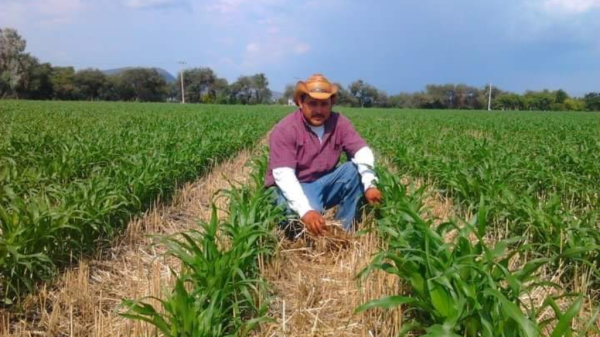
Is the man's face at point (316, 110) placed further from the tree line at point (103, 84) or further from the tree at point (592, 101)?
the tree at point (592, 101)

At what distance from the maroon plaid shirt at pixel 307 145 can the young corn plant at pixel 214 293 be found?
2.01 feet

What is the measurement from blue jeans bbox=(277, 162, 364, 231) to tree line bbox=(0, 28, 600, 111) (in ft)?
218

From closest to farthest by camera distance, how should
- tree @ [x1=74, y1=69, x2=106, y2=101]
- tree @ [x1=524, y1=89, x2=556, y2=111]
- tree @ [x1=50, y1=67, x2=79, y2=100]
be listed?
tree @ [x1=50, y1=67, x2=79, y2=100] → tree @ [x1=74, y1=69, x2=106, y2=101] → tree @ [x1=524, y1=89, x2=556, y2=111]

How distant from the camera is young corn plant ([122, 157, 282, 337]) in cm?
209

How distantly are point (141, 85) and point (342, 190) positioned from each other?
7938 cm

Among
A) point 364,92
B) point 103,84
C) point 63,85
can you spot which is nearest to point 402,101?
point 364,92

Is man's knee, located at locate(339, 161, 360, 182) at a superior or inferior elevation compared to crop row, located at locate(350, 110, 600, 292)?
superior

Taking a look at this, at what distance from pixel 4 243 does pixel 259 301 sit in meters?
1.67

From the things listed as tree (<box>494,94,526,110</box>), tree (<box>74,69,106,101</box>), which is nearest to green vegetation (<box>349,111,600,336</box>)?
tree (<box>74,69,106,101</box>)

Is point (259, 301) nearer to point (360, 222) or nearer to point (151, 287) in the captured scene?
point (151, 287)

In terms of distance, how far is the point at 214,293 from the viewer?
7.52 feet

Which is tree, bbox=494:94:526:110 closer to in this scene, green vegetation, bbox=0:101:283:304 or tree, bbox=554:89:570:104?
tree, bbox=554:89:570:104

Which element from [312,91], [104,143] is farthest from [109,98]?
[312,91]

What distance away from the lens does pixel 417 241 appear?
2.76 metres
